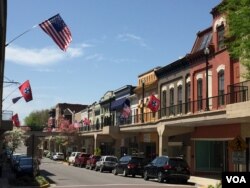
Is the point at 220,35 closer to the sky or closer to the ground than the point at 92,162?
closer to the sky

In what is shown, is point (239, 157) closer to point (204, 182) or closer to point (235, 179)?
point (204, 182)

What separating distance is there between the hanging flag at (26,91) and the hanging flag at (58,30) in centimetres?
1561

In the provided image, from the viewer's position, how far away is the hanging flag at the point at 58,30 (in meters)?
25.0

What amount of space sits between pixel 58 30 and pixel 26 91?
52.4 feet

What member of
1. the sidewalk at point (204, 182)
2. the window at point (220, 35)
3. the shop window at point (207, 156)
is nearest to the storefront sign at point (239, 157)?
the sidewalk at point (204, 182)

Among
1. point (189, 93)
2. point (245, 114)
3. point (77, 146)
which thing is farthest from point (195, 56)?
point (77, 146)

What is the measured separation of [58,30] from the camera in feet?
82.5

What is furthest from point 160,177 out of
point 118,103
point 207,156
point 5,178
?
point 118,103

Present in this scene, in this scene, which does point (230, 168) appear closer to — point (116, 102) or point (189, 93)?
point (189, 93)

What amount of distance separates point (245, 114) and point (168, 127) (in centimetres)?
1480

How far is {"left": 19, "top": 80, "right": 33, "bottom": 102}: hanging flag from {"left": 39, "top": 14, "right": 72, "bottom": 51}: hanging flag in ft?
51.2

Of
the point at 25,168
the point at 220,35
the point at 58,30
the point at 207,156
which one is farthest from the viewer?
the point at 207,156

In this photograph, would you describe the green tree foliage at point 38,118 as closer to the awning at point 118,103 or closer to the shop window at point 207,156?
the awning at point 118,103

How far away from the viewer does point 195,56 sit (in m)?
39.3
